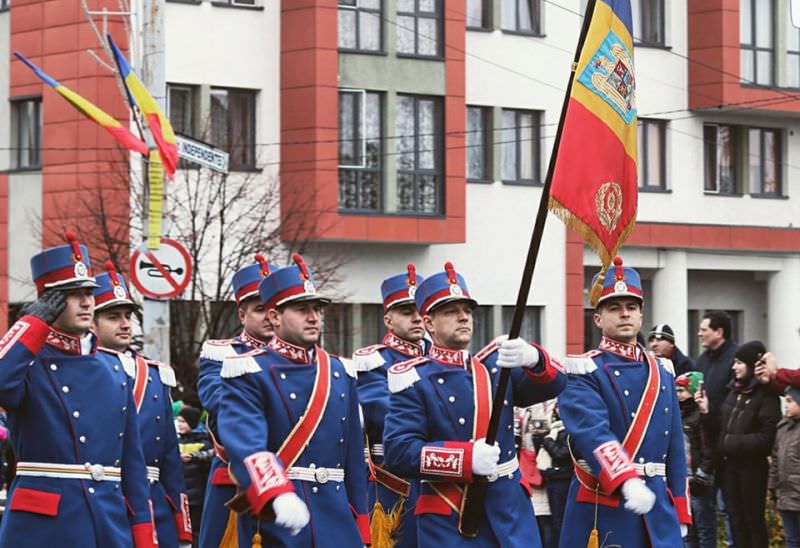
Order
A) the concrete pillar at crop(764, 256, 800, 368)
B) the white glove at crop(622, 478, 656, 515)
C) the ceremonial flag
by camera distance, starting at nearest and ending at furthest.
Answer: the white glove at crop(622, 478, 656, 515) < the ceremonial flag < the concrete pillar at crop(764, 256, 800, 368)

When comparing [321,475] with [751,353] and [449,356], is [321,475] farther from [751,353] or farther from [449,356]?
[751,353]

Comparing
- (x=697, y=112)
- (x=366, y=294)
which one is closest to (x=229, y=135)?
(x=366, y=294)

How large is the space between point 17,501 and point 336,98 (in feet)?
86.3

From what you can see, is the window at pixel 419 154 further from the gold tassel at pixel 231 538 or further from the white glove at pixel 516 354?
the white glove at pixel 516 354

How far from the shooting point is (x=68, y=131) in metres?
34.9

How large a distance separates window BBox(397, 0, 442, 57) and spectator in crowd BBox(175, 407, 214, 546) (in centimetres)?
2130

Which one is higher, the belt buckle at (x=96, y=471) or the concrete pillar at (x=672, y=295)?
the concrete pillar at (x=672, y=295)

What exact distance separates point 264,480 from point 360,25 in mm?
27790

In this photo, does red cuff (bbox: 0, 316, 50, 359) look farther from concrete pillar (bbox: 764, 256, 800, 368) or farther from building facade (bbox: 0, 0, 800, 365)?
concrete pillar (bbox: 764, 256, 800, 368)

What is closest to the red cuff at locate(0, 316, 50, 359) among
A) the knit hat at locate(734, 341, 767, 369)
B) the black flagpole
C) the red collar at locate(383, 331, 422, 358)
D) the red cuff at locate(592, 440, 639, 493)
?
the black flagpole

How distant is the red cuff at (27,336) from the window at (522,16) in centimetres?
3067

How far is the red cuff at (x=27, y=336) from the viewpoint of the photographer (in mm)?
9281

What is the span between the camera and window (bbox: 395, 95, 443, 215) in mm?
37438

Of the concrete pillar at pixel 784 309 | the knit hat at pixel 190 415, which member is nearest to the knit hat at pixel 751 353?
the knit hat at pixel 190 415
